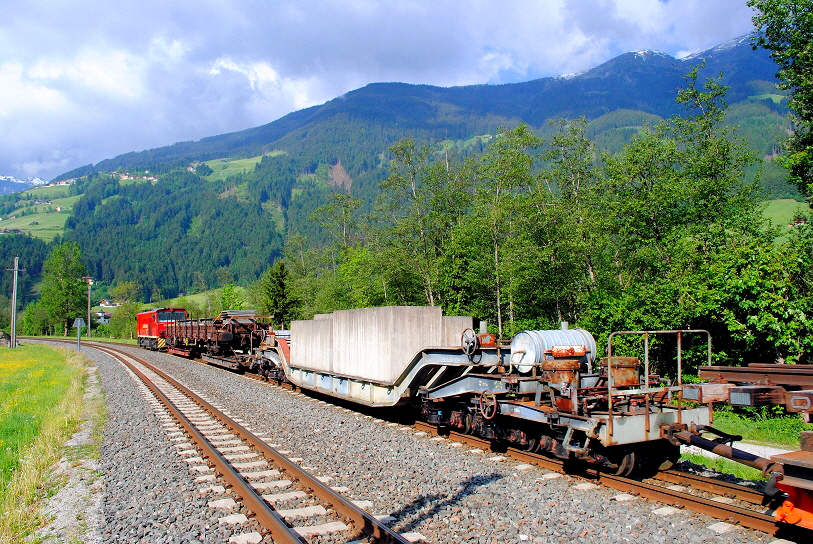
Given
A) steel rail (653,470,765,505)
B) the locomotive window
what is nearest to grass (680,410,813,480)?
steel rail (653,470,765,505)

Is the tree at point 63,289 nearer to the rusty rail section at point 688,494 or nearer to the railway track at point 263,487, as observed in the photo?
the railway track at point 263,487

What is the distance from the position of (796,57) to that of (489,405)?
1885 cm


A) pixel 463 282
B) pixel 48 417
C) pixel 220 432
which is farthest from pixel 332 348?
pixel 463 282

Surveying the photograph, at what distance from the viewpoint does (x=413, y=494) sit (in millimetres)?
6594

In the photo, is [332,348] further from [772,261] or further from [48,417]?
[772,261]

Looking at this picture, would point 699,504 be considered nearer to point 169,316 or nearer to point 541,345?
point 541,345

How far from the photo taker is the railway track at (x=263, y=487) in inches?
212

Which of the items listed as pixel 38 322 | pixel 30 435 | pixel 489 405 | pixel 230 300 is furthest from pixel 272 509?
pixel 38 322

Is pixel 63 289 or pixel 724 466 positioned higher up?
pixel 63 289

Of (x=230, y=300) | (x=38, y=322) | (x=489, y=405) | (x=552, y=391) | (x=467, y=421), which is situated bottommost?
(x=38, y=322)

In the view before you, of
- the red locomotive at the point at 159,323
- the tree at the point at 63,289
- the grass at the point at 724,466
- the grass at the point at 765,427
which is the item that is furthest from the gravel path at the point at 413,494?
the tree at the point at 63,289

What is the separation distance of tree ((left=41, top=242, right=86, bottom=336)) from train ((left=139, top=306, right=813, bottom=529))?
88.1m

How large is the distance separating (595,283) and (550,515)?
20056mm

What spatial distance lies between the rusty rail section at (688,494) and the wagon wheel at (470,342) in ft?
6.21
